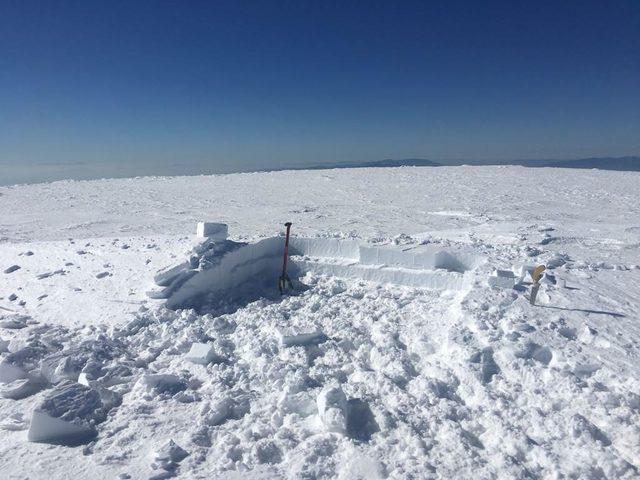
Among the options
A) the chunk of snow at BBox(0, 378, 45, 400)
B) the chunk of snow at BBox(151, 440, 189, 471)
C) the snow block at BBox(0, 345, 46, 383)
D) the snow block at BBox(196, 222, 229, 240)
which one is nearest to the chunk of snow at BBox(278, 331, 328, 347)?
the chunk of snow at BBox(151, 440, 189, 471)

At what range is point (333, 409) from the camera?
4.29m

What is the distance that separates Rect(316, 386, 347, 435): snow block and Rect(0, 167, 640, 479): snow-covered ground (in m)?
0.02

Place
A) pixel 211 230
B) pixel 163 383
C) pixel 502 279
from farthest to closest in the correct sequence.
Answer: pixel 211 230 < pixel 502 279 < pixel 163 383

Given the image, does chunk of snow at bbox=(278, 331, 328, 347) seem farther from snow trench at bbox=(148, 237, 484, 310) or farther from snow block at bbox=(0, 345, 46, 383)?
snow block at bbox=(0, 345, 46, 383)

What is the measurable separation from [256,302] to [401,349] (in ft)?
9.02

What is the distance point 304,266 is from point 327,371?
3.71 metres

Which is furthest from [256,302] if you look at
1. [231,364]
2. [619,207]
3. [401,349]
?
[619,207]

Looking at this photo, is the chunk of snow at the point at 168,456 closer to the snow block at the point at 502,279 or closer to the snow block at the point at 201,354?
the snow block at the point at 201,354

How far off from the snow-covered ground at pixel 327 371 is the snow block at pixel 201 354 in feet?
0.10

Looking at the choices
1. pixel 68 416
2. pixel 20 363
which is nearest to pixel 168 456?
pixel 68 416

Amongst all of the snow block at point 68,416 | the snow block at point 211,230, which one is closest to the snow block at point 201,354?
the snow block at point 68,416

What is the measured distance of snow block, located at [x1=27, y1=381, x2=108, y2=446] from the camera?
4.21 meters

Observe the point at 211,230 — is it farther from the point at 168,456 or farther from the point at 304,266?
the point at 168,456

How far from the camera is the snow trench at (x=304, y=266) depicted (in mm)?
7557
